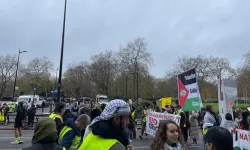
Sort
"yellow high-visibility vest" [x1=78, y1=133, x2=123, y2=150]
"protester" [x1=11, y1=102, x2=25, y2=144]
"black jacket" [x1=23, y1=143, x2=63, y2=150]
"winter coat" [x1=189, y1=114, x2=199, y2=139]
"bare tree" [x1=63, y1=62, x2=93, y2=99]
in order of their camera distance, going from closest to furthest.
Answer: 1. "yellow high-visibility vest" [x1=78, y1=133, x2=123, y2=150]
2. "black jacket" [x1=23, y1=143, x2=63, y2=150]
3. "protester" [x1=11, y1=102, x2=25, y2=144]
4. "winter coat" [x1=189, y1=114, x2=199, y2=139]
5. "bare tree" [x1=63, y1=62, x2=93, y2=99]

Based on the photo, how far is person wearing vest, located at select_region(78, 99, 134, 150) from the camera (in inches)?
89.4

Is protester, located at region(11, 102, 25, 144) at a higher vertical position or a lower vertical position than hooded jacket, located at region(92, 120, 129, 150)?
lower

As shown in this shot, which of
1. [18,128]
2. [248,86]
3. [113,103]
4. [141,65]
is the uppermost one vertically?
[141,65]

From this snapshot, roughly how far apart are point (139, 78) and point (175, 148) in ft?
167

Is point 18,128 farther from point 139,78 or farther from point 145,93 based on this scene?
point 145,93

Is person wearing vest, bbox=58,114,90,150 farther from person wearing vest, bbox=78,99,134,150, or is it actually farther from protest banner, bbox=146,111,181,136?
protest banner, bbox=146,111,181,136

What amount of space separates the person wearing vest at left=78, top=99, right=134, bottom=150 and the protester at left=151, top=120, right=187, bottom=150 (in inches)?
58.3

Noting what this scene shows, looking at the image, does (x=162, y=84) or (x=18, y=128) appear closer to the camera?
(x=18, y=128)

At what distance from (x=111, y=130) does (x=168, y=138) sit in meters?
1.77

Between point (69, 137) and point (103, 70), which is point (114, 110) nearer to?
point (69, 137)

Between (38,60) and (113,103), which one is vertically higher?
(38,60)

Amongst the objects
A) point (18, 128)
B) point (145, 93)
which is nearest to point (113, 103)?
point (18, 128)

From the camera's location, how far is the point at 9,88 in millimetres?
75750

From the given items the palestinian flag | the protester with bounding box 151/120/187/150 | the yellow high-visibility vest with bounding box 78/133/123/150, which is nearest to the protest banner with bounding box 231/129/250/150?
the protester with bounding box 151/120/187/150
